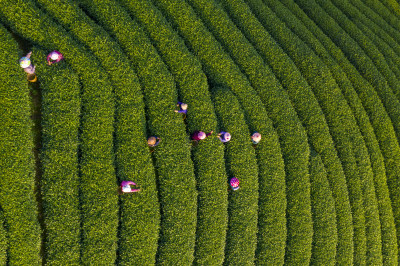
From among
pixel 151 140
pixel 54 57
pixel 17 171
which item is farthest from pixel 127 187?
pixel 54 57

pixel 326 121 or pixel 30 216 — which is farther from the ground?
pixel 326 121

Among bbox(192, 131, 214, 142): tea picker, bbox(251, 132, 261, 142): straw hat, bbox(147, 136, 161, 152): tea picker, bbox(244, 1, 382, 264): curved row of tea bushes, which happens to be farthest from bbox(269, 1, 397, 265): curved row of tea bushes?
bbox(147, 136, 161, 152): tea picker

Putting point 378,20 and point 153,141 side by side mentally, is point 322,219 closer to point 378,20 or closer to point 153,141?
point 153,141

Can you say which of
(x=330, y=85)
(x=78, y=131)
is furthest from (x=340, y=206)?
(x=78, y=131)

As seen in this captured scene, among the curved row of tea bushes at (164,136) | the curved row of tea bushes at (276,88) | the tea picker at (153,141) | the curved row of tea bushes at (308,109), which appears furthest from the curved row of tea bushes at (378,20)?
the tea picker at (153,141)

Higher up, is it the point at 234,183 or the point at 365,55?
the point at 365,55

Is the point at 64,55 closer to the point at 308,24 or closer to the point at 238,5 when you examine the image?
the point at 238,5

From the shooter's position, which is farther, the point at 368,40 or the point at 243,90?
the point at 368,40

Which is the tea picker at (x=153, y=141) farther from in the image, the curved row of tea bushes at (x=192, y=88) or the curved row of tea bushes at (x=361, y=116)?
the curved row of tea bushes at (x=361, y=116)
